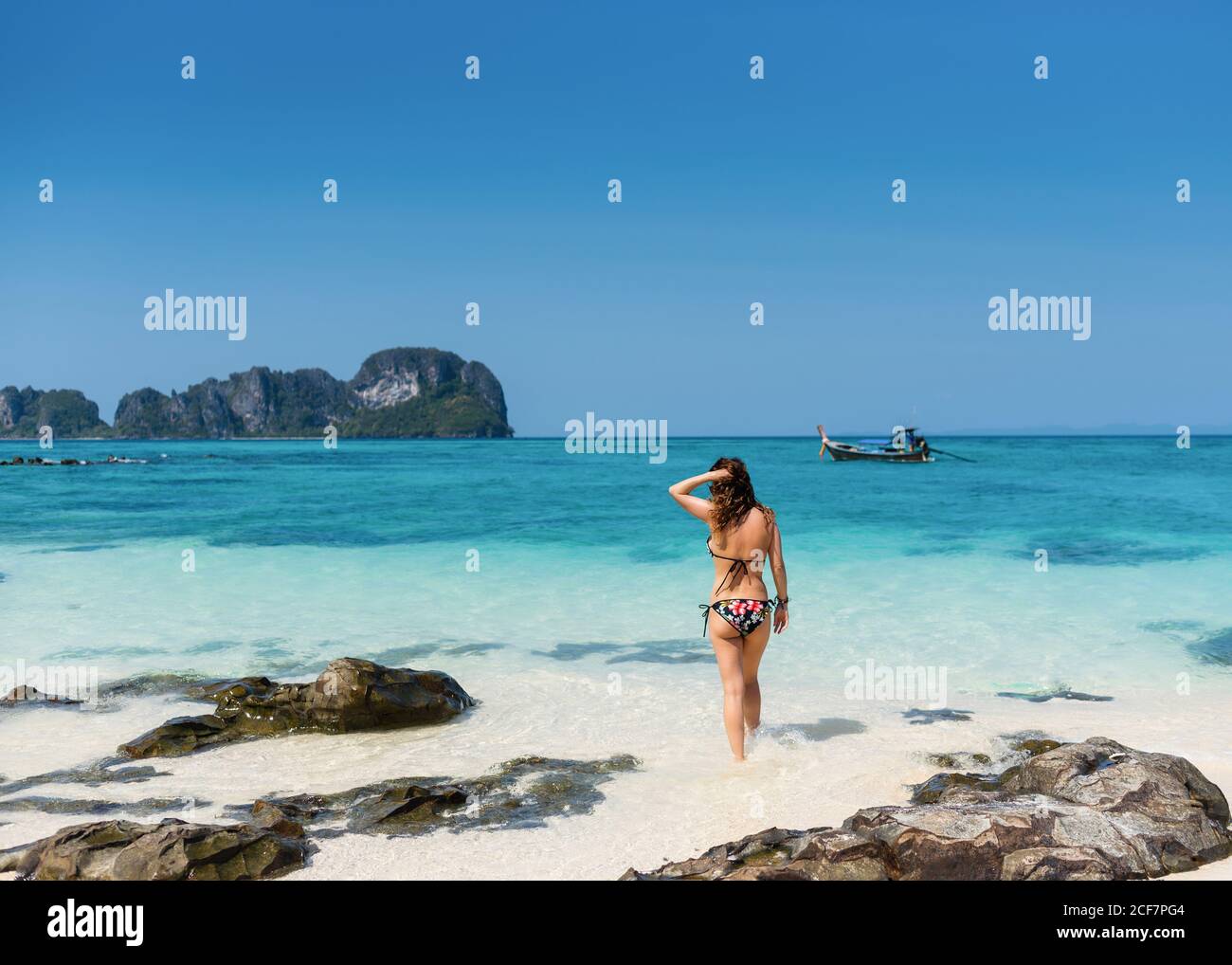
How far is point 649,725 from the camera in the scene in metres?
8.02

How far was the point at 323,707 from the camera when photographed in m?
7.80

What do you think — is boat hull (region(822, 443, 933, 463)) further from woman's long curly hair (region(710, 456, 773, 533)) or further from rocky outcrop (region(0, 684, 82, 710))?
rocky outcrop (region(0, 684, 82, 710))

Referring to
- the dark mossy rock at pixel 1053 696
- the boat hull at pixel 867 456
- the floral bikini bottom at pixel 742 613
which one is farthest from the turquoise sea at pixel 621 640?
the boat hull at pixel 867 456

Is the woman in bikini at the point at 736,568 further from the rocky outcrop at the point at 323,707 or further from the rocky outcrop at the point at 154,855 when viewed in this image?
the rocky outcrop at the point at 154,855

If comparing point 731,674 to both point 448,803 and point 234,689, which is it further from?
point 234,689

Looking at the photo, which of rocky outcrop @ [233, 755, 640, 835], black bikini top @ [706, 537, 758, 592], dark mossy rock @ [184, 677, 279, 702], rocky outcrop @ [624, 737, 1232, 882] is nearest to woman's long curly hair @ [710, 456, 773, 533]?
black bikini top @ [706, 537, 758, 592]

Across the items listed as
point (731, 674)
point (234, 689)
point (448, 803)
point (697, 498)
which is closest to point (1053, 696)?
point (731, 674)

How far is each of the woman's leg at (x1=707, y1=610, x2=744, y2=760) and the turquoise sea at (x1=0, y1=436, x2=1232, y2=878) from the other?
0.86 feet

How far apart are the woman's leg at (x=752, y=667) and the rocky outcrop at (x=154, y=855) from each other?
11.7ft

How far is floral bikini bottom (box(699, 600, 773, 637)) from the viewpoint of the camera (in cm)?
664

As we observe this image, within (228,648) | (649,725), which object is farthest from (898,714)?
(228,648)
